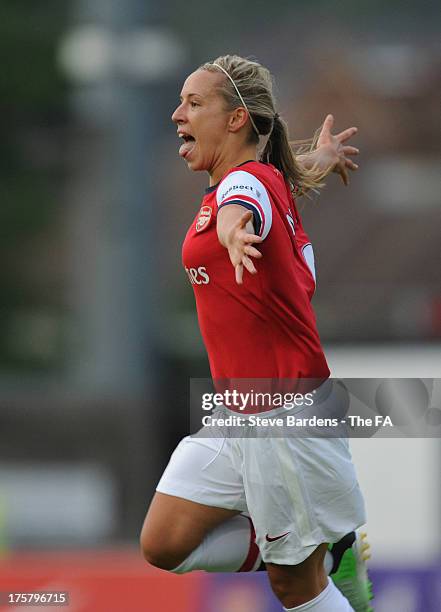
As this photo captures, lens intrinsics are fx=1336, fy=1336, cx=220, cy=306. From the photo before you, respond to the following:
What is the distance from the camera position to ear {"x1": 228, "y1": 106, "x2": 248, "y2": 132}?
411 cm

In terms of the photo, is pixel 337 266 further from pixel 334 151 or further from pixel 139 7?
pixel 334 151

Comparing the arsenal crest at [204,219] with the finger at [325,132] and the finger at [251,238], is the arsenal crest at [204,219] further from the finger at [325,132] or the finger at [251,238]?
the finger at [325,132]

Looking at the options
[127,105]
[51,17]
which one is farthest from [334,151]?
[51,17]

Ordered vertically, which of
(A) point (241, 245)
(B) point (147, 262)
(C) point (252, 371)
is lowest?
(C) point (252, 371)

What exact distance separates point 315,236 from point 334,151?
50.6 ft

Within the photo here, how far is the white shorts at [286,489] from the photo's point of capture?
409 centimetres

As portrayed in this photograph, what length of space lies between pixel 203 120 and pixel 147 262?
10593 millimetres

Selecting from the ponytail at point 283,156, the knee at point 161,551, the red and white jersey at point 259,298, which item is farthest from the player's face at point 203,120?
the knee at point 161,551

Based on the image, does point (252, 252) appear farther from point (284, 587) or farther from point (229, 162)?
point (284, 587)

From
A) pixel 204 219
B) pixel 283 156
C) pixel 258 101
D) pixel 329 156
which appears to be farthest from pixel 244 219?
pixel 329 156

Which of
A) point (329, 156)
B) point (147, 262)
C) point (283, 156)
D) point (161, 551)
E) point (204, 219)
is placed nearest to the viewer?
point (204, 219)

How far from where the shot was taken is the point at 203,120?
410 centimetres

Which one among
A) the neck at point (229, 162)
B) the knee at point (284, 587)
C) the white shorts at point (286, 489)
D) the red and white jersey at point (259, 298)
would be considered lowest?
the knee at point (284, 587)

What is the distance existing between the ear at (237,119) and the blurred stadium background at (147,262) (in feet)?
9.08
